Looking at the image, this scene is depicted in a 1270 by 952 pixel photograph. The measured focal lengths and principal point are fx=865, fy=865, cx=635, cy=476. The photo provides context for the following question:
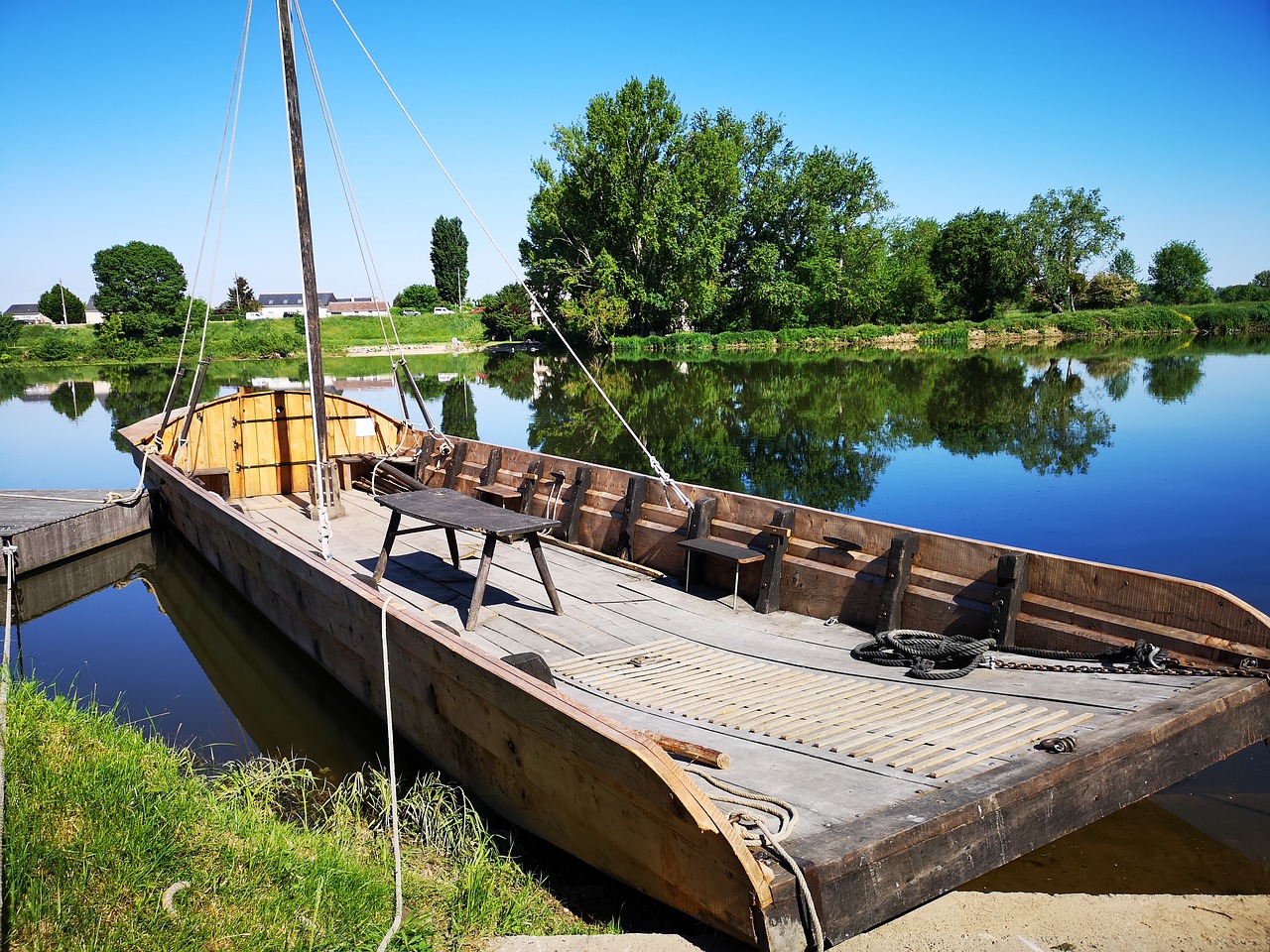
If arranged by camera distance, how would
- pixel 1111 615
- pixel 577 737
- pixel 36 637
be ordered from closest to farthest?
pixel 577 737, pixel 1111 615, pixel 36 637

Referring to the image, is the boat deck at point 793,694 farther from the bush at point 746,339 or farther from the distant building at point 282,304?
the distant building at point 282,304

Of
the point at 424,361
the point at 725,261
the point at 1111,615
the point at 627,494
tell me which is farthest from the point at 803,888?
the point at 725,261

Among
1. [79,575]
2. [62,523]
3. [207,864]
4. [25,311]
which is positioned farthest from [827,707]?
[25,311]

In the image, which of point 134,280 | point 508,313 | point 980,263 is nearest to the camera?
point 980,263

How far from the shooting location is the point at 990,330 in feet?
175

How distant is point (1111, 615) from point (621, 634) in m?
2.85

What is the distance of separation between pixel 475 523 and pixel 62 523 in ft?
26.7

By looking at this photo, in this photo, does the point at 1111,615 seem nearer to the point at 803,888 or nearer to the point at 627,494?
the point at 803,888

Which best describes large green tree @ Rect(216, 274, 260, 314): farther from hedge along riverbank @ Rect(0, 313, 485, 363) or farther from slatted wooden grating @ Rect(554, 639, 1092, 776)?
slatted wooden grating @ Rect(554, 639, 1092, 776)

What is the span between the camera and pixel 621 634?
570 centimetres

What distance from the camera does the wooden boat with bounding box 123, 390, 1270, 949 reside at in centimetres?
297

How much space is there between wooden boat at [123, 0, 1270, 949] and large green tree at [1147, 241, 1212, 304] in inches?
3445

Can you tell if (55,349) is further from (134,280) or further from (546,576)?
(546,576)

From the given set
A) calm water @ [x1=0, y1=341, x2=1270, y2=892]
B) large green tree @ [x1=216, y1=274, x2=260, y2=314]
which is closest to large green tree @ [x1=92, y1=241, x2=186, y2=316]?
large green tree @ [x1=216, y1=274, x2=260, y2=314]
